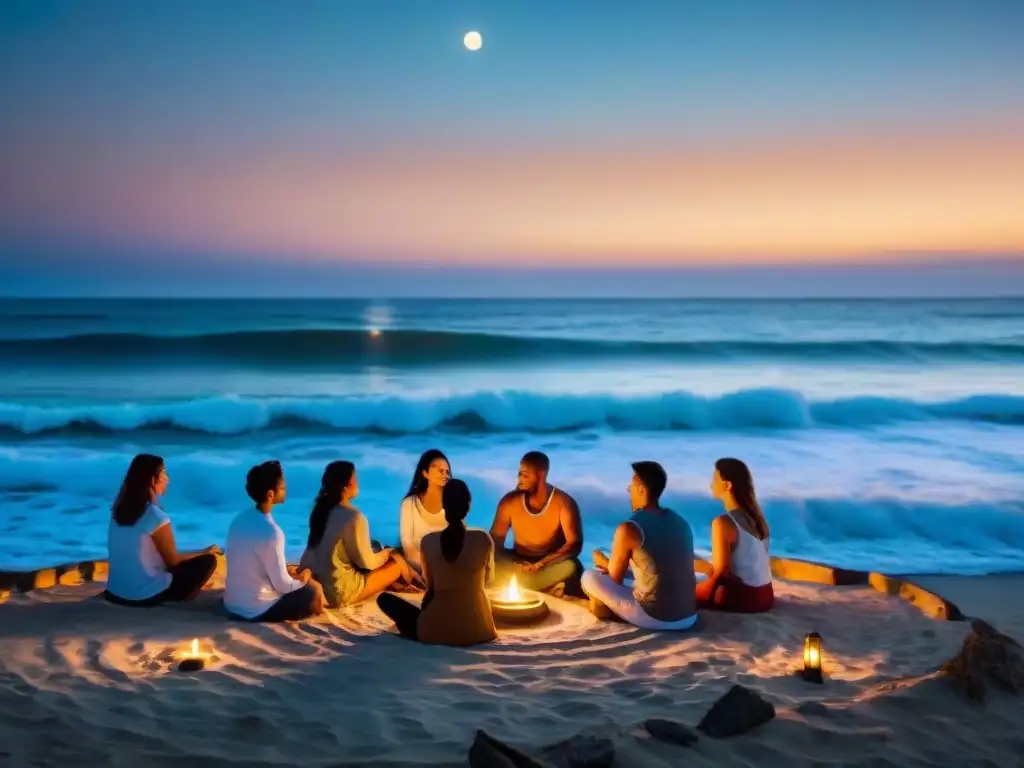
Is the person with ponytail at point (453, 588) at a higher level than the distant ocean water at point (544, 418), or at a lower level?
higher

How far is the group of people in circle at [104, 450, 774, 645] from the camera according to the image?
4668 millimetres

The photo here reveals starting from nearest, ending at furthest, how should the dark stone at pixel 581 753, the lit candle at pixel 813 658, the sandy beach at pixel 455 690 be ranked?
the dark stone at pixel 581 753 → the sandy beach at pixel 455 690 → the lit candle at pixel 813 658

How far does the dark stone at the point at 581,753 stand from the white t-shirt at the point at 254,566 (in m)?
2.16

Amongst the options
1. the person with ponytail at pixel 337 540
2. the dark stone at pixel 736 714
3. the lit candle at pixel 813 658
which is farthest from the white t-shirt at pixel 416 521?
the dark stone at pixel 736 714

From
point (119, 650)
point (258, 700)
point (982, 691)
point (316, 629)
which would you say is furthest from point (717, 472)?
point (119, 650)

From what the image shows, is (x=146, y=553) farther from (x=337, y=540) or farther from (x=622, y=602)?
(x=622, y=602)

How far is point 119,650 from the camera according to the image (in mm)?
4504

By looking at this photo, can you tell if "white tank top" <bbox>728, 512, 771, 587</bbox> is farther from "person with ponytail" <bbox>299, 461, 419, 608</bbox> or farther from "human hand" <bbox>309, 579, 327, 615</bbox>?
"human hand" <bbox>309, 579, 327, 615</bbox>

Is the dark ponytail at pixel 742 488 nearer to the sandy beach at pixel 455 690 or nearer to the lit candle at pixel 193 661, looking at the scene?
the sandy beach at pixel 455 690

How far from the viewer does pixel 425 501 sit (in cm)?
559

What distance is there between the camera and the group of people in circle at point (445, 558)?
467 centimetres

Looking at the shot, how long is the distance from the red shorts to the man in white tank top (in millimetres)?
886

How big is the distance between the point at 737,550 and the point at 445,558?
5.73 ft

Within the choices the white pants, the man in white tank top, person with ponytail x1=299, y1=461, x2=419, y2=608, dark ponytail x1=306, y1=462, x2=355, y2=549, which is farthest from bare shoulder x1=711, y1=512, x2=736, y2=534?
dark ponytail x1=306, y1=462, x2=355, y2=549
